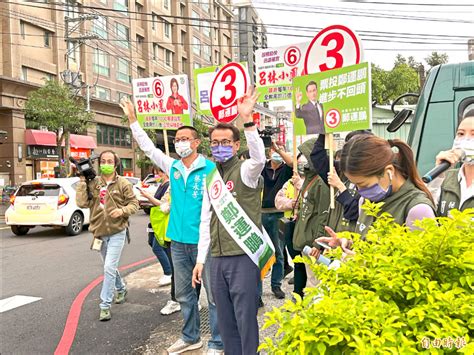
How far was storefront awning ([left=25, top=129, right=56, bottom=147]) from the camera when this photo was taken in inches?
897

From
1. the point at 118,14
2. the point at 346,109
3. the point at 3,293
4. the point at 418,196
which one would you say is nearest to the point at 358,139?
the point at 418,196

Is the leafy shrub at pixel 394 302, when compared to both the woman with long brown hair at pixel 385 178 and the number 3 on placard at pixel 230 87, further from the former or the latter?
the number 3 on placard at pixel 230 87

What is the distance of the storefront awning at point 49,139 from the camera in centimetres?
2283

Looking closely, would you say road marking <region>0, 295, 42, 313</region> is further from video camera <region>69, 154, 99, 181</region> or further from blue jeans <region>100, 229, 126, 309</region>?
video camera <region>69, 154, 99, 181</region>

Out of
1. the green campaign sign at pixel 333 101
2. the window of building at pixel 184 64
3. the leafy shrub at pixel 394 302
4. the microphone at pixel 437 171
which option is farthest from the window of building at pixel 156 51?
the leafy shrub at pixel 394 302

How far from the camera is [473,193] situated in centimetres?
233

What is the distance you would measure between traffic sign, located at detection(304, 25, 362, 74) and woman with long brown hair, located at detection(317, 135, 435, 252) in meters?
1.45

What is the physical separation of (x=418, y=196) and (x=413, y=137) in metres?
1.92

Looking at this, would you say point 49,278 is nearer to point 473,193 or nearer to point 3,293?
point 3,293

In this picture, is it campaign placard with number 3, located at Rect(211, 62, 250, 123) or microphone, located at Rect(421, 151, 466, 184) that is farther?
campaign placard with number 3, located at Rect(211, 62, 250, 123)

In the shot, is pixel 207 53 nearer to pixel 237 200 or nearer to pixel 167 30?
pixel 167 30

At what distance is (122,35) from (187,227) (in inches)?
1239

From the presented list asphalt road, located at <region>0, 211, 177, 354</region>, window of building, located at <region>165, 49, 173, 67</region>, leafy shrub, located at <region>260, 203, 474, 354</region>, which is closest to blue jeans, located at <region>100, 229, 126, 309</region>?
asphalt road, located at <region>0, 211, 177, 354</region>

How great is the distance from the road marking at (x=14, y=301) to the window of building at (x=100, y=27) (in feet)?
84.5
